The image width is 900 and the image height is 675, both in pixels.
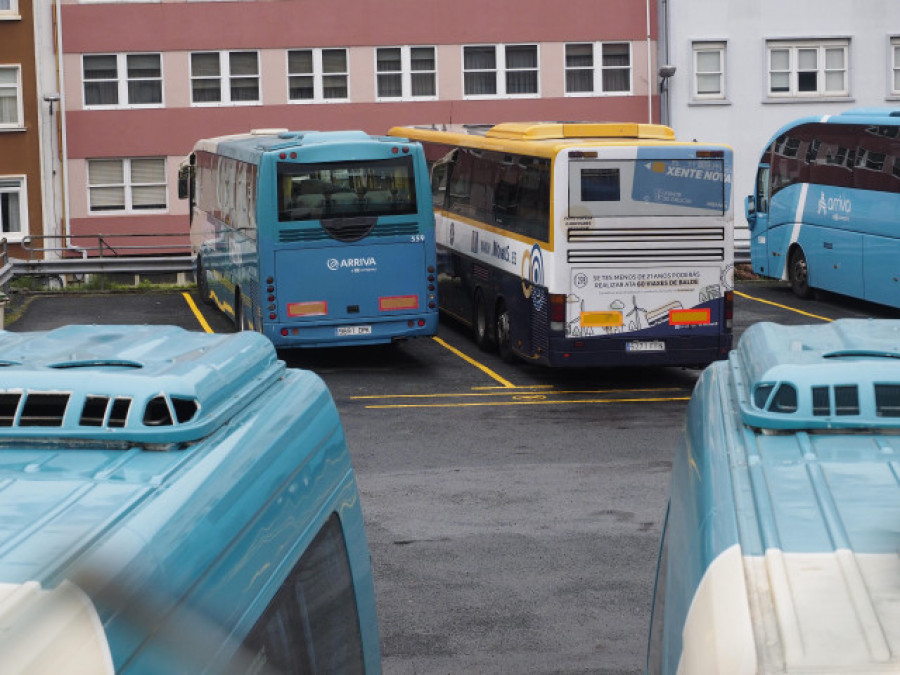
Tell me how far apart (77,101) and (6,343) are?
39.7 meters

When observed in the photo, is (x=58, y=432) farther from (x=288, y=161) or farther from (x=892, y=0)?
(x=892, y=0)

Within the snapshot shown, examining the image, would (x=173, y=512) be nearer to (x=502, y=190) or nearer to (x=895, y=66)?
(x=502, y=190)

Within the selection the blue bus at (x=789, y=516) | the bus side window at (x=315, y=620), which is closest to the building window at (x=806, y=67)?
the blue bus at (x=789, y=516)

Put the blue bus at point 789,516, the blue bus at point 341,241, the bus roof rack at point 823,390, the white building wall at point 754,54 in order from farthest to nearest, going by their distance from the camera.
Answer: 1. the white building wall at point 754,54
2. the blue bus at point 341,241
3. the bus roof rack at point 823,390
4. the blue bus at point 789,516

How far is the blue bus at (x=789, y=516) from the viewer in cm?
247

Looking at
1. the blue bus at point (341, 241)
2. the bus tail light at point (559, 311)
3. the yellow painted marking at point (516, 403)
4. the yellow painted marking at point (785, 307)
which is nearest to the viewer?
the yellow painted marking at point (516, 403)

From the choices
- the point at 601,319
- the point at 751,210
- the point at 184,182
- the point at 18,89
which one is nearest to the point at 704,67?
the point at 751,210

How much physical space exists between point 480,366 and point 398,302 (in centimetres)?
154

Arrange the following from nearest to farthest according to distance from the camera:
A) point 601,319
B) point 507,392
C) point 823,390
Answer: point 823,390, point 601,319, point 507,392

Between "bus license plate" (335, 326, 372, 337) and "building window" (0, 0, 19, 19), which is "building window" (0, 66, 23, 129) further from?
"bus license plate" (335, 326, 372, 337)

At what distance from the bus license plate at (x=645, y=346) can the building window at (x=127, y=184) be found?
26585 mm

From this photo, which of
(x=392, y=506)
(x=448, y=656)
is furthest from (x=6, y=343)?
(x=392, y=506)

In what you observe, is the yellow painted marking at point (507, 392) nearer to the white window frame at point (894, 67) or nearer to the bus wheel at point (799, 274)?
the bus wheel at point (799, 274)

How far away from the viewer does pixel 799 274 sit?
29.4 meters
